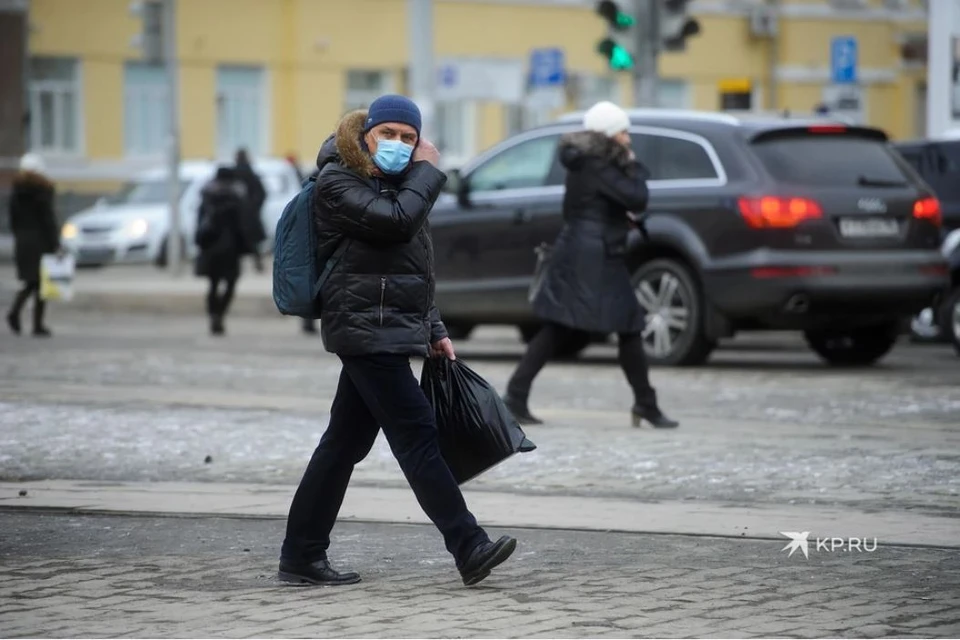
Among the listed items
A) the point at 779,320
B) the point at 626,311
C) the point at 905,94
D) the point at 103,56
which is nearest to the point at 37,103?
the point at 103,56

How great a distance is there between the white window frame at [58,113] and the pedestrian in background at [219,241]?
19.2 m

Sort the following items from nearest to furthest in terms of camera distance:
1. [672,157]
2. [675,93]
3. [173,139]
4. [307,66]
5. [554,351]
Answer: [554,351]
[672,157]
[173,139]
[307,66]
[675,93]

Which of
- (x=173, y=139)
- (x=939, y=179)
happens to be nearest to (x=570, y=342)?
(x=939, y=179)

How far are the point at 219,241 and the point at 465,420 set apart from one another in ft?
45.1

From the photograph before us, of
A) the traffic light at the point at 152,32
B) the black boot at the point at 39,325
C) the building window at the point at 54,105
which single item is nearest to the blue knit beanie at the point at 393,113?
the black boot at the point at 39,325

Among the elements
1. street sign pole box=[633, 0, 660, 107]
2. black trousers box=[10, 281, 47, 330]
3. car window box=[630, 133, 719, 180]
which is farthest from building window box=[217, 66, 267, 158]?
car window box=[630, 133, 719, 180]

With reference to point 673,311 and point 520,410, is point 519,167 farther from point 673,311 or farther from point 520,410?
point 520,410

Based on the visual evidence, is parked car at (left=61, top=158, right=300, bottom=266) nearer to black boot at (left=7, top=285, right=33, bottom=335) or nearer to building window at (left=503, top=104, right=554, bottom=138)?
Result: building window at (left=503, top=104, right=554, bottom=138)

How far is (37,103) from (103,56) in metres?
1.52

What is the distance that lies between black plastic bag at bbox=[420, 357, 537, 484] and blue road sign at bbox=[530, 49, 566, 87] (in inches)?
820

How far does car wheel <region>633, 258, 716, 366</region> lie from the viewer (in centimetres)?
1581

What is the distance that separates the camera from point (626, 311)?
11.9 metres

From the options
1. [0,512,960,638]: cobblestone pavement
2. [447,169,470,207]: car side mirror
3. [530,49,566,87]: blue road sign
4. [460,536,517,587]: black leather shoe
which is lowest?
[0,512,960,638]: cobblestone pavement

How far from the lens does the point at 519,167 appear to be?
1708 cm
